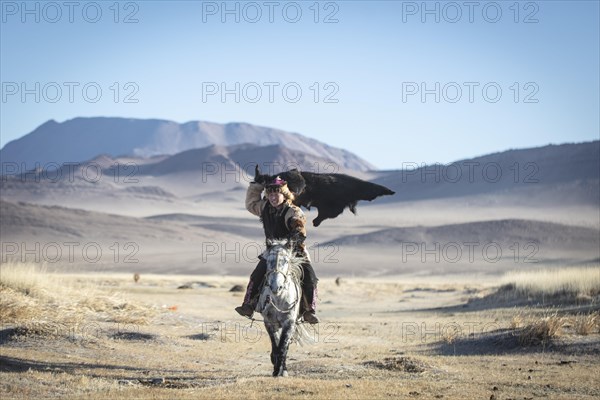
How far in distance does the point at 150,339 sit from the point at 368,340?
5142 millimetres

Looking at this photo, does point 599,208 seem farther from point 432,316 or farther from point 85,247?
point 432,316

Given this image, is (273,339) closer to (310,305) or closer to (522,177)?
(310,305)

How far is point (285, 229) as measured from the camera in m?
12.2

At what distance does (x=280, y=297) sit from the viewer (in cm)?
1138

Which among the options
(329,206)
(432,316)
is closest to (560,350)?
(329,206)

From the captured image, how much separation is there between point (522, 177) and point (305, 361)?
386ft

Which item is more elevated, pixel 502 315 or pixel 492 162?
pixel 492 162

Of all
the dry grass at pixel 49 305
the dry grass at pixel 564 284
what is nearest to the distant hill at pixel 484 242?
the dry grass at pixel 564 284

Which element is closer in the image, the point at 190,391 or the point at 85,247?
the point at 190,391

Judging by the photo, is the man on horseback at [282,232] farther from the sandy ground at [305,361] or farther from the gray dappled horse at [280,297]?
the sandy ground at [305,361]

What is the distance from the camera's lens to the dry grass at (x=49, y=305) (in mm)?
16172

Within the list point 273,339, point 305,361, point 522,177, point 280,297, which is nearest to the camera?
point 280,297

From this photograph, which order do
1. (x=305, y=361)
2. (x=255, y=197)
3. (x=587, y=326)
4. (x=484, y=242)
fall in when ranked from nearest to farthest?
(x=255, y=197) < (x=305, y=361) < (x=587, y=326) < (x=484, y=242)

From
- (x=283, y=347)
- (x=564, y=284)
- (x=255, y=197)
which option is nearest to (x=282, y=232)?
(x=255, y=197)
